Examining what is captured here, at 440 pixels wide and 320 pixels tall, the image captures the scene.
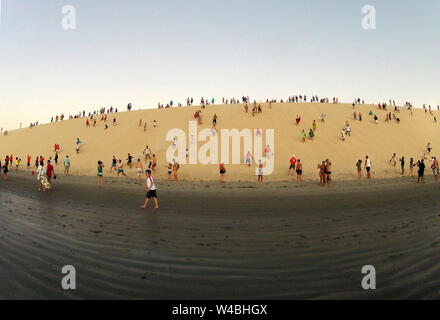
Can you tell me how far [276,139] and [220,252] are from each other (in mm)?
25461

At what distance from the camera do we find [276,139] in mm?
29266

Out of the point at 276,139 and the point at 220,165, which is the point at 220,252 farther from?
the point at 276,139

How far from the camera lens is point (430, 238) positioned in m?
5.71

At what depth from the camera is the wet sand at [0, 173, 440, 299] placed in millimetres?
3605

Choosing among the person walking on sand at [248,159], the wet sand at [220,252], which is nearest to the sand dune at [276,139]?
the person walking on sand at [248,159]

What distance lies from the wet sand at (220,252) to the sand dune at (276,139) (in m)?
12.0

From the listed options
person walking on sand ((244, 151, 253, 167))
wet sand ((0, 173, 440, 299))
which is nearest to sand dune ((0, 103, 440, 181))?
person walking on sand ((244, 151, 253, 167))

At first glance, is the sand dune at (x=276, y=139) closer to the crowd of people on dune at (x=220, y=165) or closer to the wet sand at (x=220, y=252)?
the crowd of people on dune at (x=220, y=165)

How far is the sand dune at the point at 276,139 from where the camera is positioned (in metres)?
23.2

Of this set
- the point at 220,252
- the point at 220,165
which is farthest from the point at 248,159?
the point at 220,252
